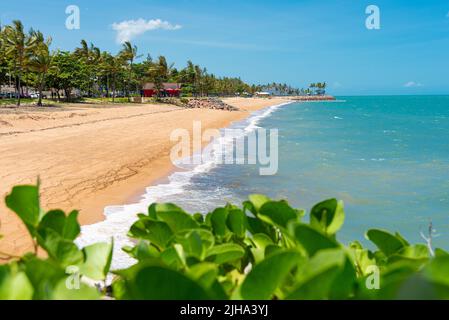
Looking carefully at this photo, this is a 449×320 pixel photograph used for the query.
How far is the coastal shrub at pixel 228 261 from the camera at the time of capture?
0.64 m

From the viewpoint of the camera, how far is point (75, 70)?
46.1 metres

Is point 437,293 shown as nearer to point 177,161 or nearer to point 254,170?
point 254,170

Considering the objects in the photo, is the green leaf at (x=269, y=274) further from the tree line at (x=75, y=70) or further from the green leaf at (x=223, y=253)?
the tree line at (x=75, y=70)

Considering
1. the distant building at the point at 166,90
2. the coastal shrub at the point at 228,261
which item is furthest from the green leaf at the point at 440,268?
the distant building at the point at 166,90

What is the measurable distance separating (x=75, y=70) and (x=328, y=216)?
1933 inches

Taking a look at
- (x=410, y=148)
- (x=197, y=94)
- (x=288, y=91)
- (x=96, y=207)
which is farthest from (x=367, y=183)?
(x=288, y=91)

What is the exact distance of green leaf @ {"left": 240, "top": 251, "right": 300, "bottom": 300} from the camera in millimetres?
748

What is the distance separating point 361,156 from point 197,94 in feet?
287

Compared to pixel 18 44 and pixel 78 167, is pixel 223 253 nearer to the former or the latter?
pixel 78 167

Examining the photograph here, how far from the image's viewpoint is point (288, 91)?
650ft

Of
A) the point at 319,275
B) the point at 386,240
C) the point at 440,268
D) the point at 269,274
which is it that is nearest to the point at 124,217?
the point at 386,240

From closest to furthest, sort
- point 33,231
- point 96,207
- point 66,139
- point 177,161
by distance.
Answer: point 33,231 < point 96,207 < point 177,161 < point 66,139

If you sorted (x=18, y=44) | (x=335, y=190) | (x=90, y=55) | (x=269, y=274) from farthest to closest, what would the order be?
(x=90, y=55), (x=18, y=44), (x=335, y=190), (x=269, y=274)

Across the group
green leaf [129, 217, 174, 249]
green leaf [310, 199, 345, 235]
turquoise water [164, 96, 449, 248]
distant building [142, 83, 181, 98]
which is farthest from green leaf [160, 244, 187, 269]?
distant building [142, 83, 181, 98]
